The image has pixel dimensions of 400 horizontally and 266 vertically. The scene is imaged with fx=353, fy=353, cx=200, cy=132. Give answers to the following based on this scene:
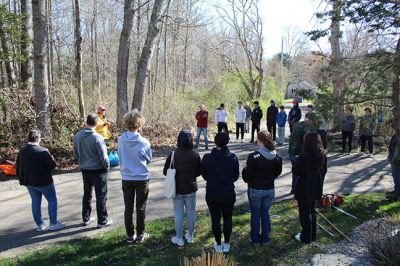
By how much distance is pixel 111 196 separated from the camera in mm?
7820

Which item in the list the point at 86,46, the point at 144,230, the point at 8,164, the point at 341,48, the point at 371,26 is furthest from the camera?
the point at 86,46

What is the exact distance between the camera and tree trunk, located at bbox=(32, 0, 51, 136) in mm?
10680

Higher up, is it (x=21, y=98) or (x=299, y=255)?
(x=21, y=98)

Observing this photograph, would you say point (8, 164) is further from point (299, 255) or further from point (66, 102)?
point (299, 255)

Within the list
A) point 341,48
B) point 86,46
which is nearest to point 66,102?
point 341,48

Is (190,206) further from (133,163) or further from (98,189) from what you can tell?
(98,189)

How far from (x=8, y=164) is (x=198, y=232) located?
258 inches

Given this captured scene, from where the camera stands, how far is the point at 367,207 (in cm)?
749

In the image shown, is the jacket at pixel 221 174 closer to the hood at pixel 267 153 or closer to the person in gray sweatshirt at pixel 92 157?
the hood at pixel 267 153

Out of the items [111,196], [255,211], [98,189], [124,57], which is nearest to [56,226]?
[98,189]

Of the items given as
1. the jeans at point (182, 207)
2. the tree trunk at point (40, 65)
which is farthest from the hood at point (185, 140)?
the tree trunk at point (40, 65)

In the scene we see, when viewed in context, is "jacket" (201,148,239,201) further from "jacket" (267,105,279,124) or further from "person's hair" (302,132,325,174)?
"jacket" (267,105,279,124)

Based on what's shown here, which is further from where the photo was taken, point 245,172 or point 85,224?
point 85,224

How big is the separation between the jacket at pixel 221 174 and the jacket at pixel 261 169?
29cm
